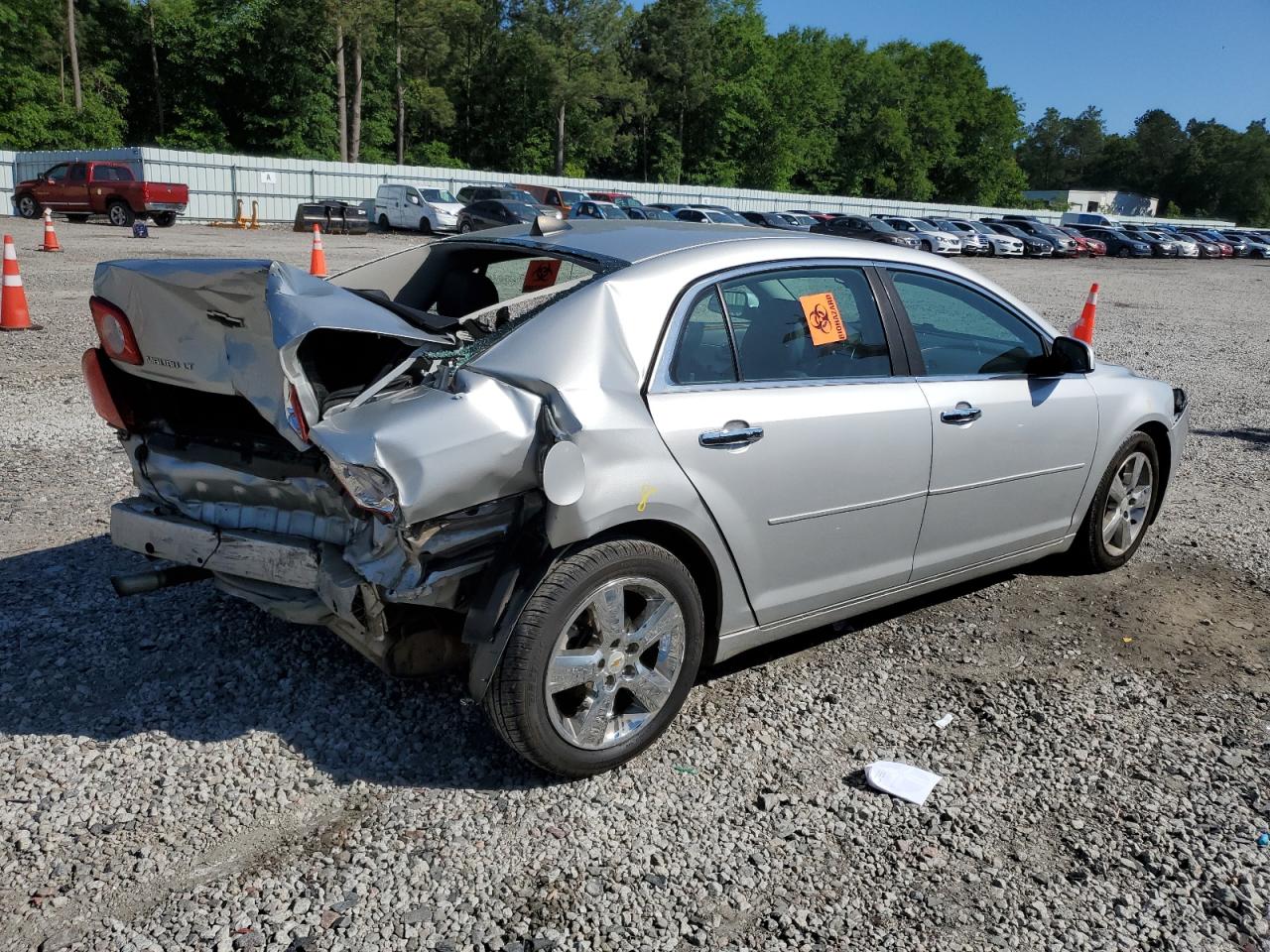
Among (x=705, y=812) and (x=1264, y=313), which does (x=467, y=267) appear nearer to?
(x=705, y=812)

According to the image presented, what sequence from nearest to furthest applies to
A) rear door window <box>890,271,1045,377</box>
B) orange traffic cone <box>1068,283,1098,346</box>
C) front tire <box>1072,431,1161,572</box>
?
rear door window <box>890,271,1045,377</box>
front tire <box>1072,431,1161,572</box>
orange traffic cone <box>1068,283,1098,346</box>

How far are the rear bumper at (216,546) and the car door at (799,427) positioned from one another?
3.79ft

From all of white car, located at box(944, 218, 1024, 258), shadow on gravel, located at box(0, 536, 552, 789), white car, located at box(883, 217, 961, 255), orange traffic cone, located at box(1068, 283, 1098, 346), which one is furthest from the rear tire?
white car, located at box(944, 218, 1024, 258)

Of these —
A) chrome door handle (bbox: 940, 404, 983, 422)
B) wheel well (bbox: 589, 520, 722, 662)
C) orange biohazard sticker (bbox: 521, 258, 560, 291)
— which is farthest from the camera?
chrome door handle (bbox: 940, 404, 983, 422)

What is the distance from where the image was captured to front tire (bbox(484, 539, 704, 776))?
2920mm

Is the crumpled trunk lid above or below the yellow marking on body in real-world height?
above

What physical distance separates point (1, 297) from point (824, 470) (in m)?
10.1

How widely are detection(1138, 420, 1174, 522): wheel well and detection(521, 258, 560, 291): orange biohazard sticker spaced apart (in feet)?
10.1

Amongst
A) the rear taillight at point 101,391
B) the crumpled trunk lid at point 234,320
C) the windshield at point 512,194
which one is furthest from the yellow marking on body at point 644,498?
the windshield at point 512,194

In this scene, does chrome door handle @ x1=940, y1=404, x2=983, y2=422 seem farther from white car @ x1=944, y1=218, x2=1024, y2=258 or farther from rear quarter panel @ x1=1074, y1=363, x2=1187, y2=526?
white car @ x1=944, y1=218, x2=1024, y2=258

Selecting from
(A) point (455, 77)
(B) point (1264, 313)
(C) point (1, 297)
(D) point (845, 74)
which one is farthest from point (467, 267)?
(D) point (845, 74)

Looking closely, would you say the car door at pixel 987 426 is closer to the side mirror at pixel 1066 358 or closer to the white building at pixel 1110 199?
the side mirror at pixel 1066 358

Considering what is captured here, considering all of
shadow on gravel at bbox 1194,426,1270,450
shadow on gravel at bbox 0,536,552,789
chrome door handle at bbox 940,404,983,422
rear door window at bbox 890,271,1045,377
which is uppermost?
rear door window at bbox 890,271,1045,377

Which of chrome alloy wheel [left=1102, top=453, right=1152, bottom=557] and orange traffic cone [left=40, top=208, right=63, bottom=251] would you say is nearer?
chrome alloy wheel [left=1102, top=453, right=1152, bottom=557]
